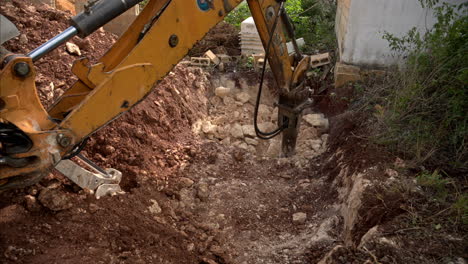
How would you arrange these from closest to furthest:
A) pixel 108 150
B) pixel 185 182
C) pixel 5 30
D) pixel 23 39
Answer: pixel 5 30 < pixel 108 150 < pixel 185 182 < pixel 23 39

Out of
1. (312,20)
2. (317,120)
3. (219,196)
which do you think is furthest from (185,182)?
(312,20)

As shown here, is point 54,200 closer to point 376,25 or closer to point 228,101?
point 228,101

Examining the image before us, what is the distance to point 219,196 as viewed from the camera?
4.71 meters

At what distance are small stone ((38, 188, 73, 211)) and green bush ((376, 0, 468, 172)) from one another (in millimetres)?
3245

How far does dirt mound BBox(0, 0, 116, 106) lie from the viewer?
4.79 metres

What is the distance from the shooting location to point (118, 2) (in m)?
2.91

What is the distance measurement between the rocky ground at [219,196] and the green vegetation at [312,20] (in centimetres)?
161

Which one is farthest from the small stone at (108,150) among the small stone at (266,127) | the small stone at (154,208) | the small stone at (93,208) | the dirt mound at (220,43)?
the dirt mound at (220,43)

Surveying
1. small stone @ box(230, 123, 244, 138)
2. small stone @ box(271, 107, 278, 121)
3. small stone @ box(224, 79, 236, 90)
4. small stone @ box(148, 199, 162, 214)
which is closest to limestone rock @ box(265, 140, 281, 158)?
small stone @ box(230, 123, 244, 138)

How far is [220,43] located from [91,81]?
525cm

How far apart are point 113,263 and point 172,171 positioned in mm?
1840

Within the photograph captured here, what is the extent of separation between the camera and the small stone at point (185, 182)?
188 inches

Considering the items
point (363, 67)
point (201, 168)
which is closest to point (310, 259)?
point (201, 168)

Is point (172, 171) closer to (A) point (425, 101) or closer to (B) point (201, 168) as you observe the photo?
(B) point (201, 168)
